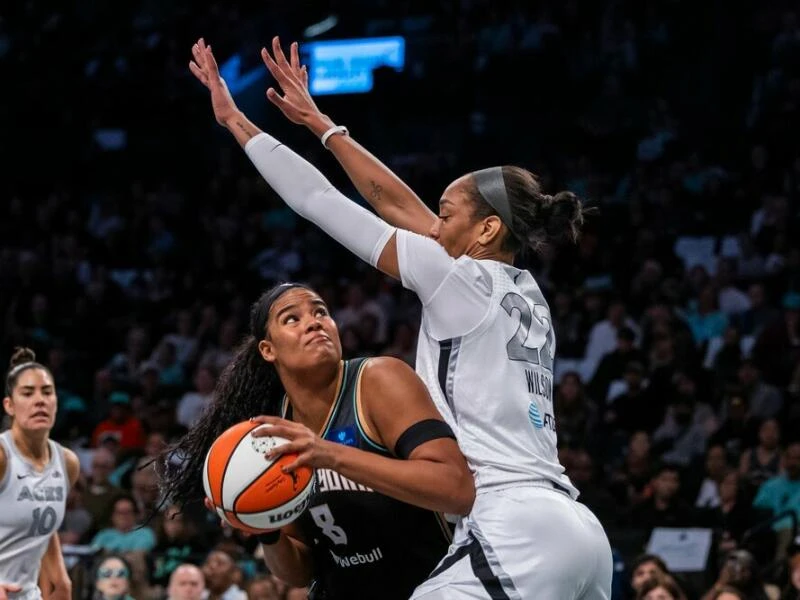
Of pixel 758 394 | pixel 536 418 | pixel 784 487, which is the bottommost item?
pixel 784 487

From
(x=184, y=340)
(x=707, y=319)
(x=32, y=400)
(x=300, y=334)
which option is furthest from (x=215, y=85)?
(x=184, y=340)

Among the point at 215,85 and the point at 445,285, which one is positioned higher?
the point at 215,85

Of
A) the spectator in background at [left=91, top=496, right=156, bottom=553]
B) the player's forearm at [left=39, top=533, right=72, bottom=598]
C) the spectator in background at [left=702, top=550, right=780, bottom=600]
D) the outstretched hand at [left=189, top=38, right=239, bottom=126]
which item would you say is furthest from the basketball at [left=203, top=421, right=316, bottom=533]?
the spectator in background at [left=91, top=496, right=156, bottom=553]

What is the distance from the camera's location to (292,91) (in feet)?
14.6

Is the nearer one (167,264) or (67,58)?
(167,264)

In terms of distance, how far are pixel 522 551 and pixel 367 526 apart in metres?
0.65

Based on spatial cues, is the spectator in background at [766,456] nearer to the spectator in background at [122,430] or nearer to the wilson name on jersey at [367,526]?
the spectator in background at [122,430]

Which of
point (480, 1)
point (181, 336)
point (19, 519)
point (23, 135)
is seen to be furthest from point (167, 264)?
point (19, 519)

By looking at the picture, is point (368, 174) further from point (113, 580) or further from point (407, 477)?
point (113, 580)

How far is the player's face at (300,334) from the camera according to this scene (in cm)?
403

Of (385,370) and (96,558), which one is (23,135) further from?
(385,370)

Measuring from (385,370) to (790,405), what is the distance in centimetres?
662

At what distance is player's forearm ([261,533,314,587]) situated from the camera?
14.2ft

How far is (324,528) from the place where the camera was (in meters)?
4.16
